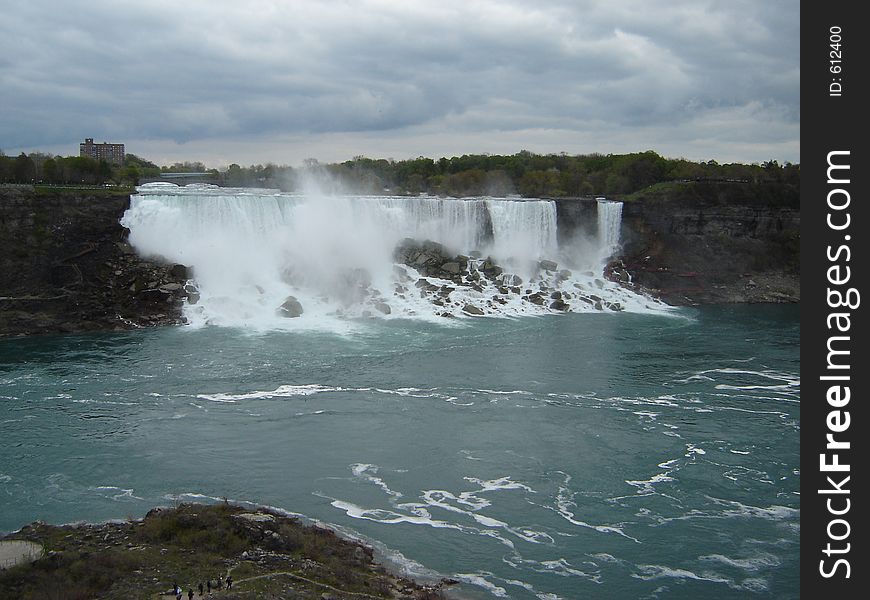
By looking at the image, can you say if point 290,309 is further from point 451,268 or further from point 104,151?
point 104,151

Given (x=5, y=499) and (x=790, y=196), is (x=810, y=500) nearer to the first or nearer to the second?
(x=5, y=499)

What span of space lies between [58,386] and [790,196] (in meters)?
40.9

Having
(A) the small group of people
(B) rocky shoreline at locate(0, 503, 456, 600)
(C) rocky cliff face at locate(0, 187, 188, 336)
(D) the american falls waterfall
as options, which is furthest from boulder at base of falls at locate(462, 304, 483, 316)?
(A) the small group of people

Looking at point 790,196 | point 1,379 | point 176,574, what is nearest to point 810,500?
point 176,574

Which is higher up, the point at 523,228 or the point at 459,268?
the point at 523,228

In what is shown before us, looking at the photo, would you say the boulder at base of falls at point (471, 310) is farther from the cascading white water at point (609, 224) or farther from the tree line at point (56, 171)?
the tree line at point (56, 171)

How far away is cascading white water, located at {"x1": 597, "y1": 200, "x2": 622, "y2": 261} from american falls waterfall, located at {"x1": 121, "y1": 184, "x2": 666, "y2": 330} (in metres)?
0.18

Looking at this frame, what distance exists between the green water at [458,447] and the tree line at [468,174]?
69.0 feet

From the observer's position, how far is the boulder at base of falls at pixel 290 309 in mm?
32219

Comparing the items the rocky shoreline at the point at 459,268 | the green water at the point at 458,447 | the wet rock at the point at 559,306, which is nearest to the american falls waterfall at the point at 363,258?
the wet rock at the point at 559,306

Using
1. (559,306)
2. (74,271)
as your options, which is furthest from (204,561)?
(559,306)

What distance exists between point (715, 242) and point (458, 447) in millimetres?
31374

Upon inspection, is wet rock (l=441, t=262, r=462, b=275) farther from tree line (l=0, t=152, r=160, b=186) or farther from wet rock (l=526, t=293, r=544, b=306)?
tree line (l=0, t=152, r=160, b=186)

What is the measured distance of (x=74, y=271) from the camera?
32219 mm
